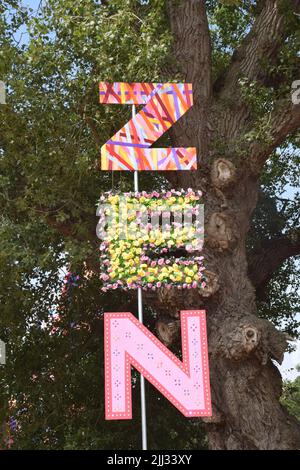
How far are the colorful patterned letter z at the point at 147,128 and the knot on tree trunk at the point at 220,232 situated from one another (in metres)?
0.73

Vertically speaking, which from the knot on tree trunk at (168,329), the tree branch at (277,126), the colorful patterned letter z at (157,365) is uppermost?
the tree branch at (277,126)

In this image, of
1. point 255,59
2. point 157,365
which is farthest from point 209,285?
point 255,59

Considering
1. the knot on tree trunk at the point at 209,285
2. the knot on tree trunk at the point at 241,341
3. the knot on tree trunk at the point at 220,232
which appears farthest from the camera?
the knot on tree trunk at the point at 220,232

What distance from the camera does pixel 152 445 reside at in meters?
9.48

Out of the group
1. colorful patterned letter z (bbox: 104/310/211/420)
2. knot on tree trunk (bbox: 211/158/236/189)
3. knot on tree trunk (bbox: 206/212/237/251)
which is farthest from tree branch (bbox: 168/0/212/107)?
colorful patterned letter z (bbox: 104/310/211/420)

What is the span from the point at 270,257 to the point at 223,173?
2774 millimetres

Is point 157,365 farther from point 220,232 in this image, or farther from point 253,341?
point 220,232

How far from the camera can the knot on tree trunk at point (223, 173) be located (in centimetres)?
835

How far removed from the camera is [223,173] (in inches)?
329

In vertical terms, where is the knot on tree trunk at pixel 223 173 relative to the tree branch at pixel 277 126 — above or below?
below

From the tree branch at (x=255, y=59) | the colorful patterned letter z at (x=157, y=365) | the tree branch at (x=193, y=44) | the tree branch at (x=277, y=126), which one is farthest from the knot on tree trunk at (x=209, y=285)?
the tree branch at (x=193, y=44)

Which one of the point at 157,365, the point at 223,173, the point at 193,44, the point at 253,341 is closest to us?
the point at 157,365

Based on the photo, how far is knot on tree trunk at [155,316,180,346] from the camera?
7930mm

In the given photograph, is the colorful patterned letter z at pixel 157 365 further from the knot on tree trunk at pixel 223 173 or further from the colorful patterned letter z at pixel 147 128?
the knot on tree trunk at pixel 223 173
